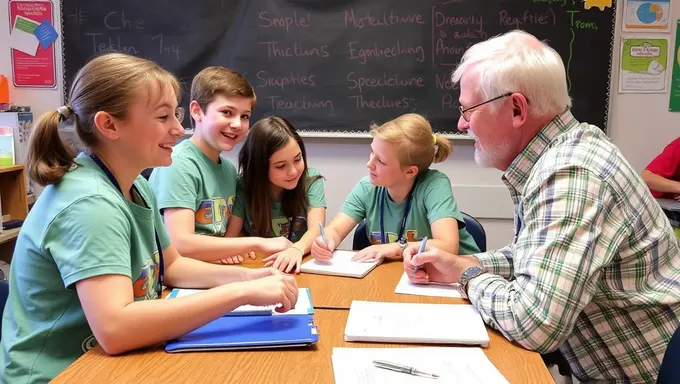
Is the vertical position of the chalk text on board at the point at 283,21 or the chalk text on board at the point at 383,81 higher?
the chalk text on board at the point at 283,21

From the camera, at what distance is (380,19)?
3309mm

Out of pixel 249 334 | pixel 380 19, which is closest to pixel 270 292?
pixel 249 334

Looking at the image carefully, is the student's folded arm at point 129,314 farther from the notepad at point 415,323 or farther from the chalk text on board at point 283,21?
the chalk text on board at point 283,21

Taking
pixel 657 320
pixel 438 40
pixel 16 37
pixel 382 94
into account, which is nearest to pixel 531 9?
pixel 438 40

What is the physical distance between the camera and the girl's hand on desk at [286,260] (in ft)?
5.65

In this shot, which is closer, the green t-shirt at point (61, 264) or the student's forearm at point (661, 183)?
the green t-shirt at point (61, 264)

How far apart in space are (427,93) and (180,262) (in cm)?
222

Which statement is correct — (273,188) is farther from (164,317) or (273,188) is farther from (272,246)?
(164,317)

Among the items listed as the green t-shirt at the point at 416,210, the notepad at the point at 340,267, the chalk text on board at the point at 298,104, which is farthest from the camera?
the chalk text on board at the point at 298,104

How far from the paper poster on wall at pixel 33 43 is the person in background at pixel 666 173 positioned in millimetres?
3633

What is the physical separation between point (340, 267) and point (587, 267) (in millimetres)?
806

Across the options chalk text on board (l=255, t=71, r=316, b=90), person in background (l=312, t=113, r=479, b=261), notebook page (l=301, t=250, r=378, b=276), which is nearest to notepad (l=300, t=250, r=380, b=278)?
notebook page (l=301, t=250, r=378, b=276)

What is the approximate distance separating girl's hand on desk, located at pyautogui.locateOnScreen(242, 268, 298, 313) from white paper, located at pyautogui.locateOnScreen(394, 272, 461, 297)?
41 cm

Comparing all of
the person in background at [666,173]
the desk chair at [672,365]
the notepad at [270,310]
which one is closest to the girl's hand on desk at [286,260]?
the notepad at [270,310]
